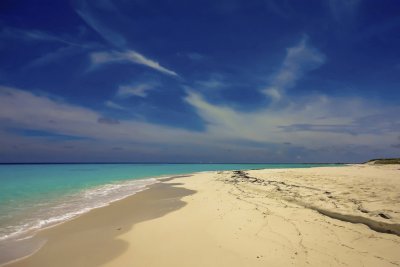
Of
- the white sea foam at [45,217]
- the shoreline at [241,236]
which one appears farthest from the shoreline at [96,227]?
the white sea foam at [45,217]

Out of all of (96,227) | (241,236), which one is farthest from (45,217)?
(241,236)

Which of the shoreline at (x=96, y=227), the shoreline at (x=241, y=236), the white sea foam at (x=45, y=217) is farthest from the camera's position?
the white sea foam at (x=45, y=217)

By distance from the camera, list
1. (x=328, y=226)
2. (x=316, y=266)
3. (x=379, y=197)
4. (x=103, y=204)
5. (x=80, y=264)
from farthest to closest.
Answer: (x=103, y=204) → (x=379, y=197) → (x=328, y=226) → (x=80, y=264) → (x=316, y=266)

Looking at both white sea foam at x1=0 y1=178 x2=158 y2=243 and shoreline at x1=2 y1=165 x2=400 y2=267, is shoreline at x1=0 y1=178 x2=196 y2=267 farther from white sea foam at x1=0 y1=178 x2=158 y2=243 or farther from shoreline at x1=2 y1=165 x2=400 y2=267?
white sea foam at x1=0 y1=178 x2=158 y2=243

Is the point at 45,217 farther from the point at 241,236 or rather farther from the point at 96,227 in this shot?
the point at 241,236

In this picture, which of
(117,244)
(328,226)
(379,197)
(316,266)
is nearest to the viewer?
(316,266)

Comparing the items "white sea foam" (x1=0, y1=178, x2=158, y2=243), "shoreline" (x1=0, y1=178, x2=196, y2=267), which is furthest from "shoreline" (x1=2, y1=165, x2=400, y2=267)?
"white sea foam" (x1=0, y1=178, x2=158, y2=243)

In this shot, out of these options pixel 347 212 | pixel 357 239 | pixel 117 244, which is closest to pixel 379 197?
pixel 347 212

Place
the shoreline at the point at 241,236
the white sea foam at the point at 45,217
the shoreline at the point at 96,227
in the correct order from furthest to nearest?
the white sea foam at the point at 45,217 → the shoreline at the point at 96,227 → the shoreline at the point at 241,236

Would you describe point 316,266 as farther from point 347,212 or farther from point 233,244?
point 347,212

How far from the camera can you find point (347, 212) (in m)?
8.14

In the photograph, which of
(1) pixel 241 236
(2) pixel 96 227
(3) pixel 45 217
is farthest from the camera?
(3) pixel 45 217

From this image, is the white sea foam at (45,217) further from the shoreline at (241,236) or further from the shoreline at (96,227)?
the shoreline at (241,236)

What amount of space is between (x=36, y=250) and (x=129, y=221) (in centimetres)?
353
